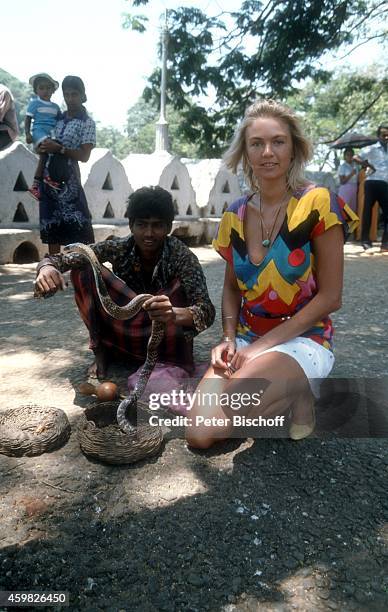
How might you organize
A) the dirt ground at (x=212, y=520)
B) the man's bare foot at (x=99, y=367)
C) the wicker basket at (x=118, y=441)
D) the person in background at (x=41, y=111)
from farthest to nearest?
1. the person in background at (x=41, y=111)
2. the man's bare foot at (x=99, y=367)
3. the wicker basket at (x=118, y=441)
4. the dirt ground at (x=212, y=520)

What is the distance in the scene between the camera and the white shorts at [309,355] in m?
2.02

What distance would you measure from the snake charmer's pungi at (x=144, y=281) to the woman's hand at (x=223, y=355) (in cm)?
24

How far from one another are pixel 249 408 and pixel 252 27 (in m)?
9.65

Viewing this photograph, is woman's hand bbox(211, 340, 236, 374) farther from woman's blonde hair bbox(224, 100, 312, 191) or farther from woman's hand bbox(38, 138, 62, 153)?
woman's hand bbox(38, 138, 62, 153)

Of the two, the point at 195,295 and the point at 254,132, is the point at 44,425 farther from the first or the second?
the point at 254,132

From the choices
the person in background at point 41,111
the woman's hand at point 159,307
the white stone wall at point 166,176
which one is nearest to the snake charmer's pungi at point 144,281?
the woman's hand at point 159,307

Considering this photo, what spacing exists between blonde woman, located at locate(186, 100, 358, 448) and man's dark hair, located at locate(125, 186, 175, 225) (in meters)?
0.40

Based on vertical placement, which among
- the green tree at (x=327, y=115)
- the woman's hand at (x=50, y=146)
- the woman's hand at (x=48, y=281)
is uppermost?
the green tree at (x=327, y=115)

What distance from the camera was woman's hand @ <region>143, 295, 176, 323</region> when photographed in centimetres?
202

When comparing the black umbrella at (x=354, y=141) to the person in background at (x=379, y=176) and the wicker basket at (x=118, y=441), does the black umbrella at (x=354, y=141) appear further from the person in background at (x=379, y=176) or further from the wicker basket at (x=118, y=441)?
the wicker basket at (x=118, y=441)

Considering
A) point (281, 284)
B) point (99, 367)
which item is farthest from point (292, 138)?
point (99, 367)

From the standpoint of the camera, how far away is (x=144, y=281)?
2.66 meters

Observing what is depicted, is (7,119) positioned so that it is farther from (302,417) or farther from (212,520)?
(212,520)

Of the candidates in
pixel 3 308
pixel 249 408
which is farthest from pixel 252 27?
pixel 249 408
